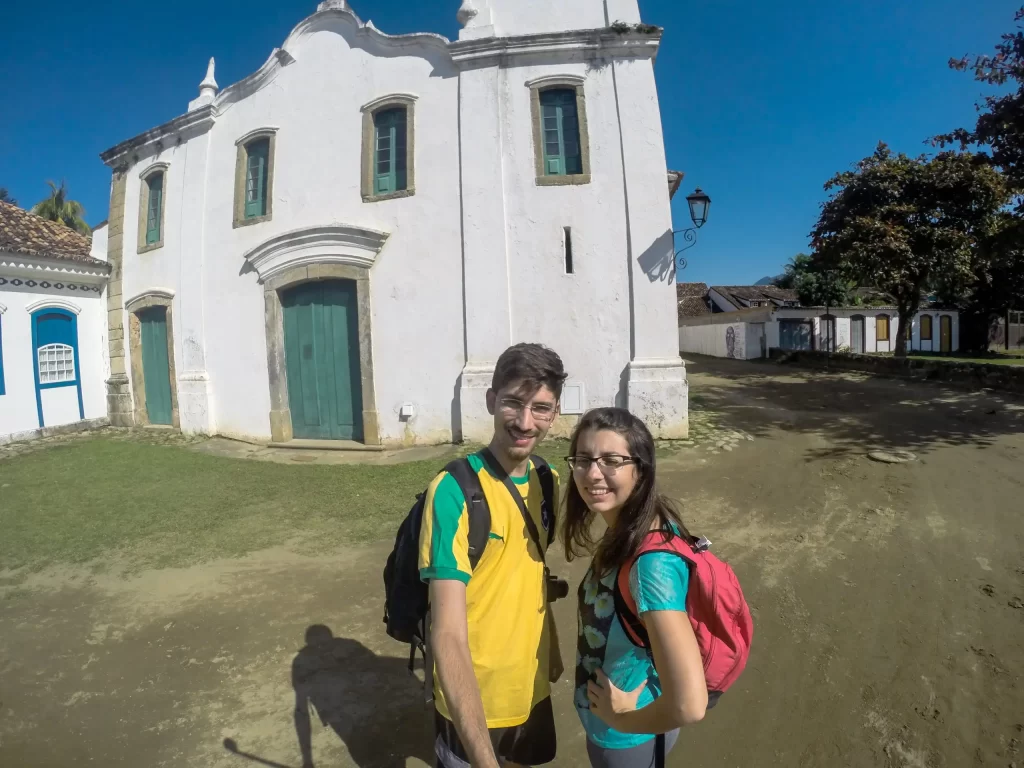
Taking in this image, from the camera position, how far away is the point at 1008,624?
10.9 feet

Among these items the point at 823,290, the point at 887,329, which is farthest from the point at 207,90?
the point at 887,329

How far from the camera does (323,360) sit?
9531 millimetres

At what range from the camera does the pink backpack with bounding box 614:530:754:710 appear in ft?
4.26

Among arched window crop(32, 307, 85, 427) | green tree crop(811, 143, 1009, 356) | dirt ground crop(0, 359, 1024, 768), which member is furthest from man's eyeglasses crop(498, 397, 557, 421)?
green tree crop(811, 143, 1009, 356)

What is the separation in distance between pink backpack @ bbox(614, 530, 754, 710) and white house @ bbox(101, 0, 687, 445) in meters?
6.99

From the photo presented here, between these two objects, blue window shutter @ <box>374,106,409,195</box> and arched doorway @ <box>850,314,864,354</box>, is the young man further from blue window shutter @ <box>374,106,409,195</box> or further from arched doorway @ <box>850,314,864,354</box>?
arched doorway @ <box>850,314,864,354</box>

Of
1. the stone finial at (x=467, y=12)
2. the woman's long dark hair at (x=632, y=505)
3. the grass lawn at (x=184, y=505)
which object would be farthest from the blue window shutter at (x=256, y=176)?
the woman's long dark hair at (x=632, y=505)

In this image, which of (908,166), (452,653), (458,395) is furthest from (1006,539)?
(908,166)

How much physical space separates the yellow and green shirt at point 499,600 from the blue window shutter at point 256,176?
9.72 metres

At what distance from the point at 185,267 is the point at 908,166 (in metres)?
18.1

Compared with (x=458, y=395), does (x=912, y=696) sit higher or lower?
lower

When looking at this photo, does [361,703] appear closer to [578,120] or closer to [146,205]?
[578,120]

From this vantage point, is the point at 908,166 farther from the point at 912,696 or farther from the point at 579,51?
the point at 912,696

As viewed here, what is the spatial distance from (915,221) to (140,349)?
758 inches
